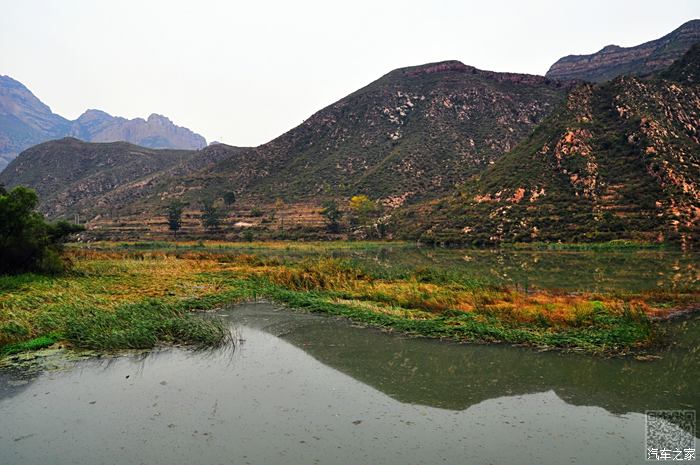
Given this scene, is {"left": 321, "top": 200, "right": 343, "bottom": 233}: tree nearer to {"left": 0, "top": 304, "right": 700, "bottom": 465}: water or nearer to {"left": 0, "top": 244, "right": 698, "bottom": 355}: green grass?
{"left": 0, "top": 244, "right": 698, "bottom": 355}: green grass

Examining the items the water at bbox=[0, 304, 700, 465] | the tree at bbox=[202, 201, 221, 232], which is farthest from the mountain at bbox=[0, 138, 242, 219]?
the water at bbox=[0, 304, 700, 465]

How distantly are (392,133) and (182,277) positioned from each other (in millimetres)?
98723

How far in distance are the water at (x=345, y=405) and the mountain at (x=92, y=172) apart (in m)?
131

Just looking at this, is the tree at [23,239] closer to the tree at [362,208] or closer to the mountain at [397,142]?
the tree at [362,208]

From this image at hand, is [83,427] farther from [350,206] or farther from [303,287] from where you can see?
[350,206]

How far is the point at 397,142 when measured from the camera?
116 m

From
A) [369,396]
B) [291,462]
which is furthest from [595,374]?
[291,462]

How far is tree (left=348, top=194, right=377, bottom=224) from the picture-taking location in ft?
293

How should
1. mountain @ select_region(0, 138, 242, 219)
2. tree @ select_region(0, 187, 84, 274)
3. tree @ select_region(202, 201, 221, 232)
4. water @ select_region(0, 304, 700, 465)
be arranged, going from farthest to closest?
1. mountain @ select_region(0, 138, 242, 219)
2. tree @ select_region(202, 201, 221, 232)
3. tree @ select_region(0, 187, 84, 274)
4. water @ select_region(0, 304, 700, 465)

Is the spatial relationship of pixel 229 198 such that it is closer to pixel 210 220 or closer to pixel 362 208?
pixel 210 220

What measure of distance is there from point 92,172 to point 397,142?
408ft

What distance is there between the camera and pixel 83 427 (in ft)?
28.0

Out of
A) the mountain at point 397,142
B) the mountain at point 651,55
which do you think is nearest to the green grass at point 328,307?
the mountain at point 397,142

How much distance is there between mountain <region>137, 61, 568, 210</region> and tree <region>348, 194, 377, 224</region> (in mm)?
7019
